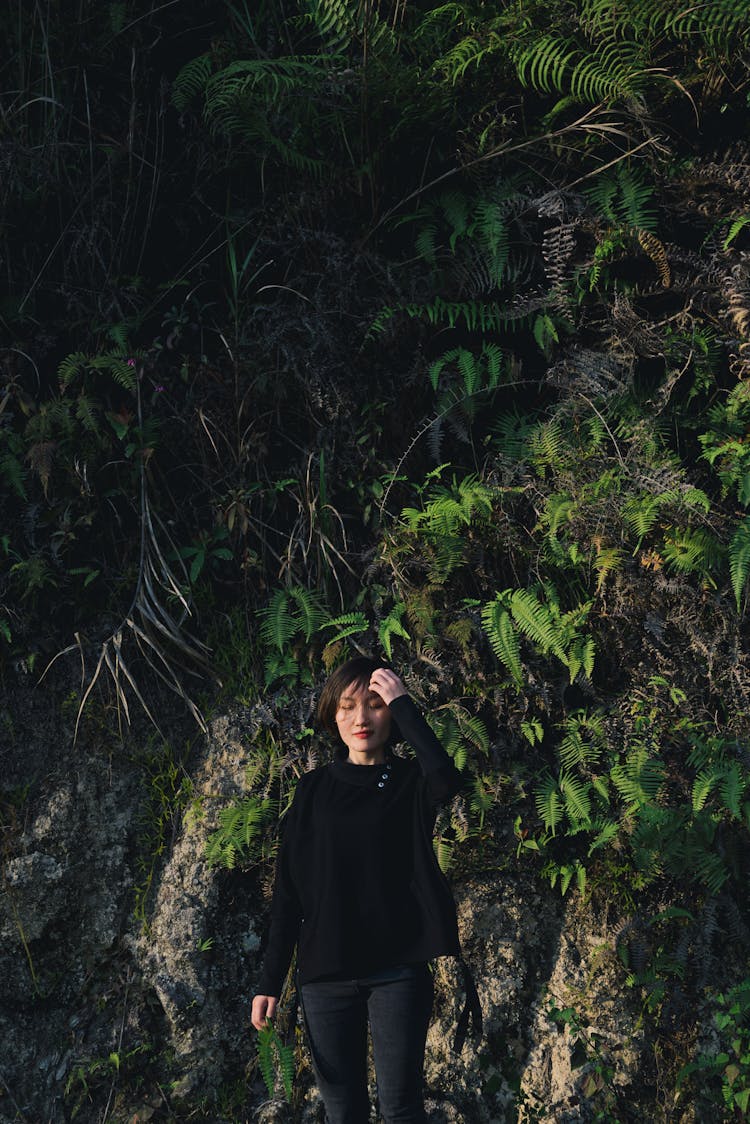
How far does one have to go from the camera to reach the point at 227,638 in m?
5.61

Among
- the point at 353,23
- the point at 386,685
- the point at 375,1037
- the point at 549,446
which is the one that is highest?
the point at 353,23

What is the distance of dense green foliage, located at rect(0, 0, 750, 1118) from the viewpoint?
4961 millimetres

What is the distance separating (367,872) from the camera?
3.63 m

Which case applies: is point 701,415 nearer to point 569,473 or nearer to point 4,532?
point 569,473

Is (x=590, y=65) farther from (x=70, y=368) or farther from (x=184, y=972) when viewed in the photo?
(x=184, y=972)

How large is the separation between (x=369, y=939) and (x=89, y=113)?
16.5 feet

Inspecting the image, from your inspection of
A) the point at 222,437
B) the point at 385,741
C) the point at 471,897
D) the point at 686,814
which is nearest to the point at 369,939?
the point at 385,741

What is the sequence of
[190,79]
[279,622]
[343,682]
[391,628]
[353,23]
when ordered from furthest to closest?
[190,79] < [353,23] < [279,622] < [391,628] < [343,682]

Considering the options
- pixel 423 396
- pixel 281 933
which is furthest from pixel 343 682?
pixel 423 396

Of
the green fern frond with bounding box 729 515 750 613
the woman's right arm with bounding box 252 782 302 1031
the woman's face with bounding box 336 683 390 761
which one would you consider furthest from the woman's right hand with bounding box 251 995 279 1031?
the green fern frond with bounding box 729 515 750 613

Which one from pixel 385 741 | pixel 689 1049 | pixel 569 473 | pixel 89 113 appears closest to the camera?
pixel 385 741

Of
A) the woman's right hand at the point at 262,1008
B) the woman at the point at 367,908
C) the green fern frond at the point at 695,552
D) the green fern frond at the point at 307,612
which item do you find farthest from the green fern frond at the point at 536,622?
the woman's right hand at the point at 262,1008

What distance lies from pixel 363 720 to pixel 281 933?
0.83m

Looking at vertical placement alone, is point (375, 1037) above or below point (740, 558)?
below
